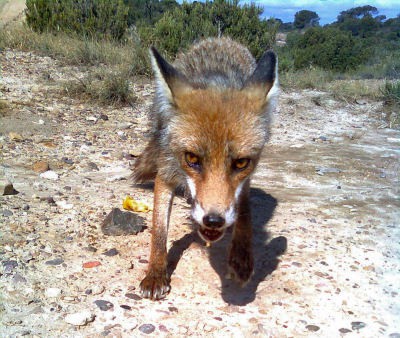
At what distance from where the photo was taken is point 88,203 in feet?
14.5

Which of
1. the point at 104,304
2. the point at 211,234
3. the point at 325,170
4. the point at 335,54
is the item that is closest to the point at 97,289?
the point at 104,304

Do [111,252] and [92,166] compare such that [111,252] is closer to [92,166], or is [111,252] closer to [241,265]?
[241,265]

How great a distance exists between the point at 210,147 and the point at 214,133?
0.10 meters

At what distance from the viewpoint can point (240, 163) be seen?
301 cm

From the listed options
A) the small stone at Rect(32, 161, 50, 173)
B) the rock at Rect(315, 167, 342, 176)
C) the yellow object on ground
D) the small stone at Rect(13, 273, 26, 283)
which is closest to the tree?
the rock at Rect(315, 167, 342, 176)

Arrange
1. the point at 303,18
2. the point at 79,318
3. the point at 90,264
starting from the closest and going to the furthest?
the point at 79,318
the point at 90,264
the point at 303,18

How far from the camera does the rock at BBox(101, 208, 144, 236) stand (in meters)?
3.94

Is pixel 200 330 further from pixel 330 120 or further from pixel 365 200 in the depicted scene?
pixel 330 120

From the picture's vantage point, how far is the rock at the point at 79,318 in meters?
2.73

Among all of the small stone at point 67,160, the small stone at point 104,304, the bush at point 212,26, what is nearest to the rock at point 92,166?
the small stone at point 67,160

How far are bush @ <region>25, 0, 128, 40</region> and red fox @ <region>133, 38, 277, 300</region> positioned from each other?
37.1 feet

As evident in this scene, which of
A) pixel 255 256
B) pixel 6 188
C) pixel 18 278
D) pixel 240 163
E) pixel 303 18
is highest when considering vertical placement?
pixel 303 18

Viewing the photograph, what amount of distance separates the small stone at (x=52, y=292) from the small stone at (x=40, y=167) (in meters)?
2.36

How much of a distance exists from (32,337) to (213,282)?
141 cm
